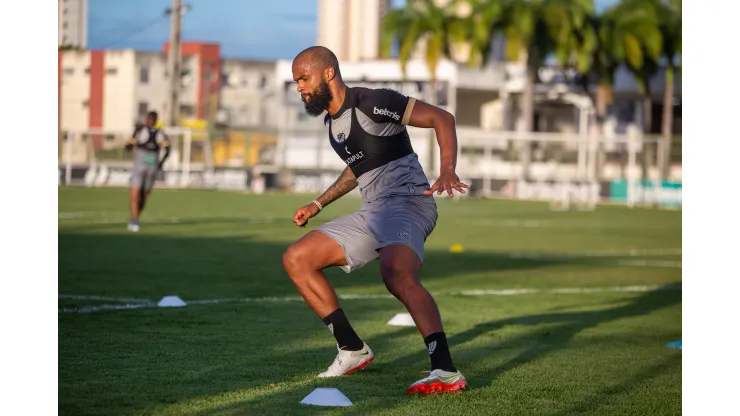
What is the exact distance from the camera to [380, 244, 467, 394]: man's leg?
6.20m

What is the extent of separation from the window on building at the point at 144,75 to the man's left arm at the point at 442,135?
229 ft

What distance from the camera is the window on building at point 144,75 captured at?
74.6 m

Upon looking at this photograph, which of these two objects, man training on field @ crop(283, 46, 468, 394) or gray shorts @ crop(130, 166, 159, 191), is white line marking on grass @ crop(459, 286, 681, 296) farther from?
gray shorts @ crop(130, 166, 159, 191)

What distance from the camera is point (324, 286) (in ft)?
22.3

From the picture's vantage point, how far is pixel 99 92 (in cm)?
6881

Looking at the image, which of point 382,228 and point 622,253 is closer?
point 382,228

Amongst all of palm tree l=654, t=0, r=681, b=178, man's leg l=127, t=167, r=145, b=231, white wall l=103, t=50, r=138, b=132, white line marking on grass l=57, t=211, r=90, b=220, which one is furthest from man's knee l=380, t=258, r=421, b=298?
white wall l=103, t=50, r=138, b=132

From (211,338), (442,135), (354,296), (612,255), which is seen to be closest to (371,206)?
(442,135)

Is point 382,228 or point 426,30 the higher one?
point 426,30

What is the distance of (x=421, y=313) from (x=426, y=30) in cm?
5389

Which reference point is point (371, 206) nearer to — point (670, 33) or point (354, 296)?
point (354, 296)

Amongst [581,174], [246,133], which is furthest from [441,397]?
[246,133]

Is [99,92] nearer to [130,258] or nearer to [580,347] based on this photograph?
[130,258]

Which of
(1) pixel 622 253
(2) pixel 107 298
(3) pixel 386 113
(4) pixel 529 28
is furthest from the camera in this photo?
(4) pixel 529 28
